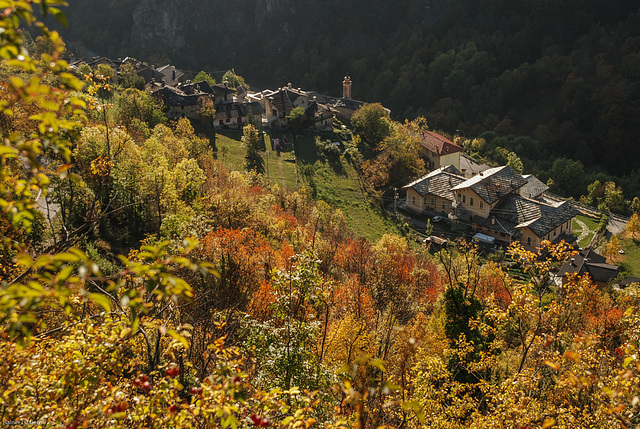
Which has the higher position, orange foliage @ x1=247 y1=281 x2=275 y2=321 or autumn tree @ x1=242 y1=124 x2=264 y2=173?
orange foliage @ x1=247 y1=281 x2=275 y2=321

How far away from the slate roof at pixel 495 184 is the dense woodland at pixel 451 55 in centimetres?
2540

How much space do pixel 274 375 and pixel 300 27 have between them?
142 metres

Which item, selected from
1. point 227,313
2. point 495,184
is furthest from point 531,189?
point 227,313

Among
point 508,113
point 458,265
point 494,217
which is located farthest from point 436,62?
point 458,265

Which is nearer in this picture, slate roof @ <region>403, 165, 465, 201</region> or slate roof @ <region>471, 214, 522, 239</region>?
slate roof @ <region>471, 214, 522, 239</region>

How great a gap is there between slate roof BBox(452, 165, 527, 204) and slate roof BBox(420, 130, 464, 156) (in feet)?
46.6

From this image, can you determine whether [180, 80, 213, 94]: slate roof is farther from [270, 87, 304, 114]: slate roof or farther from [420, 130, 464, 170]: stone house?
[420, 130, 464, 170]: stone house

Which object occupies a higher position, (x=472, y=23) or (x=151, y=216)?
(x=472, y=23)

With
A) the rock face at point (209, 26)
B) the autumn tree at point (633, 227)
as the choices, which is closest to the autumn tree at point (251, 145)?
the autumn tree at point (633, 227)

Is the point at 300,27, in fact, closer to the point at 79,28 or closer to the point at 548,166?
the point at 79,28

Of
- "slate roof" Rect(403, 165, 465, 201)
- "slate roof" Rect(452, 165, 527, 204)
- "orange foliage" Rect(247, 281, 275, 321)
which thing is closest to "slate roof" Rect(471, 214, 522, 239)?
"slate roof" Rect(452, 165, 527, 204)

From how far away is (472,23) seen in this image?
122688 mm

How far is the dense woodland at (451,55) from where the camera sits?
92.9 metres

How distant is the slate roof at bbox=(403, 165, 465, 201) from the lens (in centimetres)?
5362
